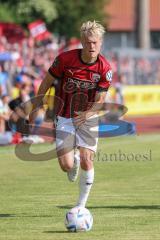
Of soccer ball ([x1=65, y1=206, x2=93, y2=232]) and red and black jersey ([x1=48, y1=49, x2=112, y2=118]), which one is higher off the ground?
red and black jersey ([x1=48, y1=49, x2=112, y2=118])

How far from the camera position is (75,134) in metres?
9.06

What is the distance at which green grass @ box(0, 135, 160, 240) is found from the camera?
834 centimetres

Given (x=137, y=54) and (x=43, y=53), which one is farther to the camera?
(x=137, y=54)

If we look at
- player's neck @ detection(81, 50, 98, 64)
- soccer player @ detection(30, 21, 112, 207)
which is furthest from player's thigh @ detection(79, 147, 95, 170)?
player's neck @ detection(81, 50, 98, 64)

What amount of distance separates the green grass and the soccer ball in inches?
3.2

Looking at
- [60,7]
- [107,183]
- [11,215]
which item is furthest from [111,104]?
[60,7]

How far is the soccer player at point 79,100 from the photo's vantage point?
894 centimetres

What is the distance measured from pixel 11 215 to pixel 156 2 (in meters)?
61.2

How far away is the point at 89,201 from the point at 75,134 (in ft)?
6.09

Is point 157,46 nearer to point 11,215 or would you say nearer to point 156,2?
point 156,2

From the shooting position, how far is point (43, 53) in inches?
1159

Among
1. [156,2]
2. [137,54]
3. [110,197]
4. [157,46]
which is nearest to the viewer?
[110,197]

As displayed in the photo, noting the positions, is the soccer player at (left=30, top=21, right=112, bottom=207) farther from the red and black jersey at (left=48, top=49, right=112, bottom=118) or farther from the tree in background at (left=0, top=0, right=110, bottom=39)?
the tree in background at (left=0, top=0, right=110, bottom=39)

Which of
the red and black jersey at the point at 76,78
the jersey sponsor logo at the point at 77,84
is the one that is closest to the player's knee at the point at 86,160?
the red and black jersey at the point at 76,78
